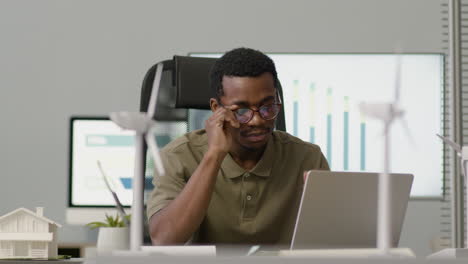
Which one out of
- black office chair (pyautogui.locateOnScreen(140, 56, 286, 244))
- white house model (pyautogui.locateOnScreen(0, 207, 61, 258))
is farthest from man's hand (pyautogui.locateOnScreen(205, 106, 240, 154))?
white house model (pyautogui.locateOnScreen(0, 207, 61, 258))

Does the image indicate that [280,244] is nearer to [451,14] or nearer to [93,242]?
[451,14]

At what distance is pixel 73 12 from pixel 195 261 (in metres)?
3.36

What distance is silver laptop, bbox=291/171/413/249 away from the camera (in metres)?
1.63

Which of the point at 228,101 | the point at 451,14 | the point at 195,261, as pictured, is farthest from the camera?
the point at 451,14

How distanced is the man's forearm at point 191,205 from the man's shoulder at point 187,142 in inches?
7.0

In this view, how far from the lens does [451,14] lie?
2500 millimetres

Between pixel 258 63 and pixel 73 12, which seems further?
pixel 73 12

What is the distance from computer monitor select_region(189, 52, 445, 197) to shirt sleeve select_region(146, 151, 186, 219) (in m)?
1.88

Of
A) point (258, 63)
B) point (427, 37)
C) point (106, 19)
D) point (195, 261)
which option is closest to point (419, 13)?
point (427, 37)

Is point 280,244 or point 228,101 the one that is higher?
point 228,101

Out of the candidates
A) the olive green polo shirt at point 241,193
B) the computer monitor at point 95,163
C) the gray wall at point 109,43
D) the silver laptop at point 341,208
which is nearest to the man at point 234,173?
the olive green polo shirt at point 241,193

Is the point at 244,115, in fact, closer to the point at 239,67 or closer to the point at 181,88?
the point at 239,67

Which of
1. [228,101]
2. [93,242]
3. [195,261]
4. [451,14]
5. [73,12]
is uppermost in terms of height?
[73,12]

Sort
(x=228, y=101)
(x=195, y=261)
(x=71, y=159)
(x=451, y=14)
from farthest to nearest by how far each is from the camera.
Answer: (x=71, y=159) < (x=451, y=14) < (x=228, y=101) < (x=195, y=261)
